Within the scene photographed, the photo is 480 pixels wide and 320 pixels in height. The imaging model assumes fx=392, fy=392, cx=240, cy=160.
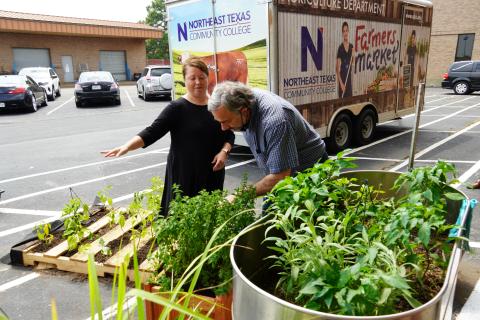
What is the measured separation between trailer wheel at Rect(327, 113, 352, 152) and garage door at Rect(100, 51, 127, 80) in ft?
109

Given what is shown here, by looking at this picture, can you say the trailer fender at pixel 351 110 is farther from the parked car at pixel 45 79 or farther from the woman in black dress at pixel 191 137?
the parked car at pixel 45 79

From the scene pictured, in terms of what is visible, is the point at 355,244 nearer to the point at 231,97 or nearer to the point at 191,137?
the point at 231,97

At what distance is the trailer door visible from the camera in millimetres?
8992

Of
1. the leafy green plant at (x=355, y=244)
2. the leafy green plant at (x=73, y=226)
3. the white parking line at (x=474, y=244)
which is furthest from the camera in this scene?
the white parking line at (x=474, y=244)

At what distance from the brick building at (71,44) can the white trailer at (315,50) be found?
27502 mm

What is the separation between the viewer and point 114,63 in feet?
123

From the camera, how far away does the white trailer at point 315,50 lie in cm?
603

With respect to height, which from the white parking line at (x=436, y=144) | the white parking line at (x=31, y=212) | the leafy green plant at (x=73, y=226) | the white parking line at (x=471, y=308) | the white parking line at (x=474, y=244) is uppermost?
the leafy green plant at (x=73, y=226)

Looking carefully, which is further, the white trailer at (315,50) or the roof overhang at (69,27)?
the roof overhang at (69,27)

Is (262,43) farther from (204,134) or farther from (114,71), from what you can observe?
(114,71)

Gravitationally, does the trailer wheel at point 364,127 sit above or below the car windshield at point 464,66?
below

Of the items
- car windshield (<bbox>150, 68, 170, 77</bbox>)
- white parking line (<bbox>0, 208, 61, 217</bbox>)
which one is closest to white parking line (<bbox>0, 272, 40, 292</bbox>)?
white parking line (<bbox>0, 208, 61, 217</bbox>)

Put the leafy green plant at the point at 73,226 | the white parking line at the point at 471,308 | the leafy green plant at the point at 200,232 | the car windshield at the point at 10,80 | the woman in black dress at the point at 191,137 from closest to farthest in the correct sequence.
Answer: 1. the leafy green plant at the point at 200,232
2. the white parking line at the point at 471,308
3. the woman in black dress at the point at 191,137
4. the leafy green plant at the point at 73,226
5. the car windshield at the point at 10,80

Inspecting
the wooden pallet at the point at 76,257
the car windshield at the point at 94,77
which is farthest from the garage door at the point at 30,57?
the wooden pallet at the point at 76,257
